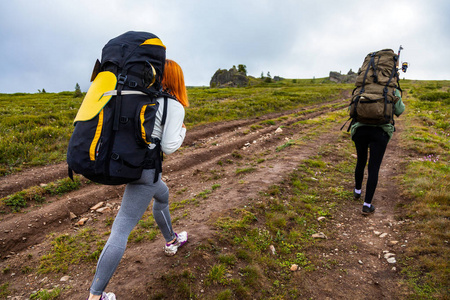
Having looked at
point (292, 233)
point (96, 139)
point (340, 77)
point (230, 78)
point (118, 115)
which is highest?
point (340, 77)

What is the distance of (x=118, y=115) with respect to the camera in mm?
2582

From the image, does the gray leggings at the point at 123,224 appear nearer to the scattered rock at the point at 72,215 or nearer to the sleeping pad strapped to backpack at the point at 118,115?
the sleeping pad strapped to backpack at the point at 118,115

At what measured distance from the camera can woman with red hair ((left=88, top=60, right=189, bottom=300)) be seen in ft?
9.33

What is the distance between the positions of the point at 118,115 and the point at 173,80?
3.24ft

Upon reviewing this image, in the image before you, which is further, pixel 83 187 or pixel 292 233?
pixel 83 187

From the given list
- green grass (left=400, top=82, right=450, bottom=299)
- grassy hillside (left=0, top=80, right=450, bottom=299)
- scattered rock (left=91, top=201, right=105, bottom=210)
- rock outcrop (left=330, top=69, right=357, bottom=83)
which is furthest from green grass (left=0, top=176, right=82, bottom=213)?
rock outcrop (left=330, top=69, right=357, bottom=83)

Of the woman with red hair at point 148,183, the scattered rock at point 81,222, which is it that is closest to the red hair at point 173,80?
the woman with red hair at point 148,183

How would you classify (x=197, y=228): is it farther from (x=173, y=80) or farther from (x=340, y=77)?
(x=340, y=77)

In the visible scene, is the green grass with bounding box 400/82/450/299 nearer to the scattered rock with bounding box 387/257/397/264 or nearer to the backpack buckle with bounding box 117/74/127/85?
the scattered rock with bounding box 387/257/397/264

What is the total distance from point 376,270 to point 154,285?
3600 mm

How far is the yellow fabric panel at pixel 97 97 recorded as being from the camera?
8.44 feet

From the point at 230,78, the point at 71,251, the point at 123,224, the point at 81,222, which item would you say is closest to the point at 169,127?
the point at 123,224

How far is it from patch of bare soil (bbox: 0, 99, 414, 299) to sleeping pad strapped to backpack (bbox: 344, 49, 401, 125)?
236cm

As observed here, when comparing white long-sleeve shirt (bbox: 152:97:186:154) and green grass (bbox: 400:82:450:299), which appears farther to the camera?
green grass (bbox: 400:82:450:299)
